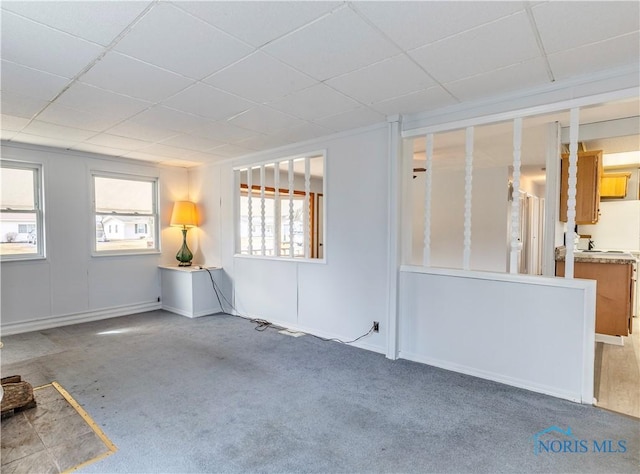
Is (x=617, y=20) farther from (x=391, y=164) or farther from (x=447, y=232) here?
(x=447, y=232)

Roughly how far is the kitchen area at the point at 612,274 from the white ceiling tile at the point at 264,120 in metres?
2.59

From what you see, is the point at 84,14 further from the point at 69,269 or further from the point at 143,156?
the point at 69,269

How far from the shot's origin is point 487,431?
2111 millimetres

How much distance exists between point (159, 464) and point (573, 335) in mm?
2824

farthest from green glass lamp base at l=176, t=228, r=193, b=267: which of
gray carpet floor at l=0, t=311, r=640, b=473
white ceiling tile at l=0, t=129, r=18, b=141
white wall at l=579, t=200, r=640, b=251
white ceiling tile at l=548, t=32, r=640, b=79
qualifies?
white wall at l=579, t=200, r=640, b=251

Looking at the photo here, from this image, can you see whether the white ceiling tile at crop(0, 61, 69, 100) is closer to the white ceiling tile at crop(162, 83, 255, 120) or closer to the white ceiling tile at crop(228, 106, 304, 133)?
the white ceiling tile at crop(162, 83, 255, 120)

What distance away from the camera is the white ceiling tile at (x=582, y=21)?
165cm

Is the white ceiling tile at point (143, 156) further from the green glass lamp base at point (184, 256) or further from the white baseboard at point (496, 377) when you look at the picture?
the white baseboard at point (496, 377)

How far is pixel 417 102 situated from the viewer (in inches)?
114

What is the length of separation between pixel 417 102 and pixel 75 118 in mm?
3158

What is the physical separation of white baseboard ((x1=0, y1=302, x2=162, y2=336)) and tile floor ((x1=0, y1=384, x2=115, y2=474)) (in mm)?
2386

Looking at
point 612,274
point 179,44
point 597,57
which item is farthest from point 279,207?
point 612,274

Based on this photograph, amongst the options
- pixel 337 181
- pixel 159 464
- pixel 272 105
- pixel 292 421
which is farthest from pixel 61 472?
pixel 337 181

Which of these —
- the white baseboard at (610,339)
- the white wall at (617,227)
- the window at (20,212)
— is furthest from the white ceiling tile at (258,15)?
the white wall at (617,227)
